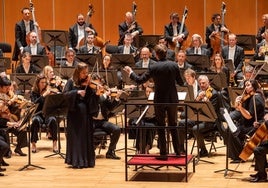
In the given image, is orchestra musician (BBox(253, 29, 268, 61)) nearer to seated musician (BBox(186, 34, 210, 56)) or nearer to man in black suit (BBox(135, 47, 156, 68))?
seated musician (BBox(186, 34, 210, 56))

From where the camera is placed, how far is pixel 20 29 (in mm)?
14195

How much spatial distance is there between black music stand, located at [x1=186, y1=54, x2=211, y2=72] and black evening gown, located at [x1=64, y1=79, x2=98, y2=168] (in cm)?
333

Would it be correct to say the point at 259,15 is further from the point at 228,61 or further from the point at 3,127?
the point at 3,127

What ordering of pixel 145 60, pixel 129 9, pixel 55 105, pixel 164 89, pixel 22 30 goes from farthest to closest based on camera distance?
pixel 129 9 → pixel 22 30 → pixel 145 60 → pixel 55 105 → pixel 164 89

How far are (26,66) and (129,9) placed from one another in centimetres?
549

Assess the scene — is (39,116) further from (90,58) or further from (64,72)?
(90,58)

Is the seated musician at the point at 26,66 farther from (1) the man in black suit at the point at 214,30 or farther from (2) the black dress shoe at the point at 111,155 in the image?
(1) the man in black suit at the point at 214,30

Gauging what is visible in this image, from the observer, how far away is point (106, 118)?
396 inches

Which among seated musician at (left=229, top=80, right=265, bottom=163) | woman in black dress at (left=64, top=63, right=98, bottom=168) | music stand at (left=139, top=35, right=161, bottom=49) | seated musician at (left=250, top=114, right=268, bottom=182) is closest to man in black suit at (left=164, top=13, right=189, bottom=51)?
music stand at (left=139, top=35, right=161, bottom=49)

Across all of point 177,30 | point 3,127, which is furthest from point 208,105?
point 177,30

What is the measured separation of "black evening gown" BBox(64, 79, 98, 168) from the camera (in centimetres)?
930

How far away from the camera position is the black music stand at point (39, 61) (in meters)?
12.4

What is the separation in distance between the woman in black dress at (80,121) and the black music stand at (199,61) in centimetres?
331

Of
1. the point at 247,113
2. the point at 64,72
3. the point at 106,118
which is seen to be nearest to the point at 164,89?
the point at 247,113
